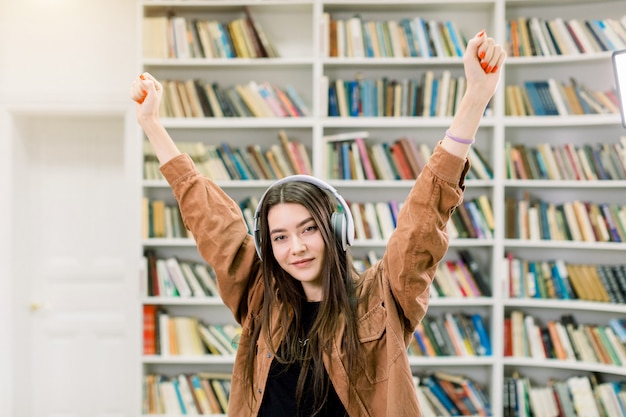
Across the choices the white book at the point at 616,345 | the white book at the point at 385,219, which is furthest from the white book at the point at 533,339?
the white book at the point at 385,219

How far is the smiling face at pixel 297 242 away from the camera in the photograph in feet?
4.32

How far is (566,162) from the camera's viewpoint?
3.35m

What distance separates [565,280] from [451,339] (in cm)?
70

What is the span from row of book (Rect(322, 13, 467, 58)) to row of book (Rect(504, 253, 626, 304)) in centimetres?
122

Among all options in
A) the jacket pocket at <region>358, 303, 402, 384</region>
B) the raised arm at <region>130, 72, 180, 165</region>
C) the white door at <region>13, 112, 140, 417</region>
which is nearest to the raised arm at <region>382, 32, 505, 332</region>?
the jacket pocket at <region>358, 303, 402, 384</region>

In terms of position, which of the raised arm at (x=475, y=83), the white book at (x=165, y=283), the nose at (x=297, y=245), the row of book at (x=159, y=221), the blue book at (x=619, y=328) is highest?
the raised arm at (x=475, y=83)

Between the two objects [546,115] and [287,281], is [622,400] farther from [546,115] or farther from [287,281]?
[287,281]

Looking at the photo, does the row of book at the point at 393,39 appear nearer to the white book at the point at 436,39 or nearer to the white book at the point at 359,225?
the white book at the point at 436,39

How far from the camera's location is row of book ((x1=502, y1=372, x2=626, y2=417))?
3.23 m

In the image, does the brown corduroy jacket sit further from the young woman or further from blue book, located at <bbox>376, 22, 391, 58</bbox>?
blue book, located at <bbox>376, 22, 391, 58</bbox>

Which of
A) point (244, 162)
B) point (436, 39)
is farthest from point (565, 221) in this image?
point (244, 162)

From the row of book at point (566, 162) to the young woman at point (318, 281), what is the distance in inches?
88.9

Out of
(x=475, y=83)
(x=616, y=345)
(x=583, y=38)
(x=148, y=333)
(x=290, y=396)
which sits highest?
(x=583, y=38)

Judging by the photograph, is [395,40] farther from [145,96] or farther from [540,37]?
[145,96]
